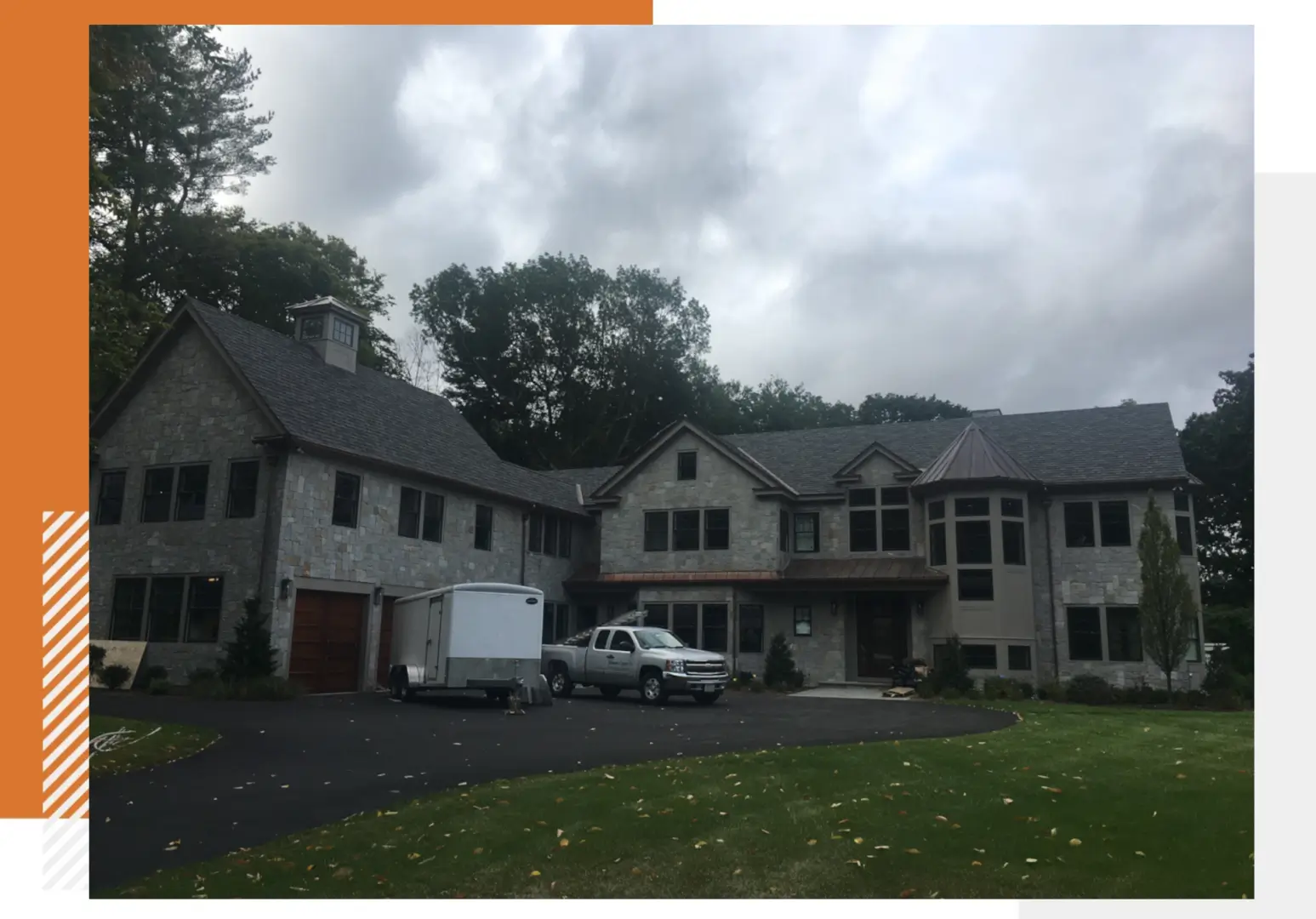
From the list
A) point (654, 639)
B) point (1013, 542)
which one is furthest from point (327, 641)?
point (1013, 542)

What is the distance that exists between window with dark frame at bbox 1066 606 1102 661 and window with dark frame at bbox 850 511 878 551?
548 centimetres

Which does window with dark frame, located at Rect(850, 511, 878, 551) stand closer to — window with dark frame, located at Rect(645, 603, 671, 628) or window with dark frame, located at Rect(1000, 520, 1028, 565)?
window with dark frame, located at Rect(1000, 520, 1028, 565)

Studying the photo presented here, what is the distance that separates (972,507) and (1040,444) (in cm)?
377

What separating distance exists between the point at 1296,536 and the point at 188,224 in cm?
3322

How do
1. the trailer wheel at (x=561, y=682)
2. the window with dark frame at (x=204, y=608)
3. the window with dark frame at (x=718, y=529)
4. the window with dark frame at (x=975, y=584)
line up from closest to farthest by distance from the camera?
the window with dark frame at (x=204, y=608)
the trailer wheel at (x=561, y=682)
the window with dark frame at (x=975, y=584)
the window with dark frame at (x=718, y=529)

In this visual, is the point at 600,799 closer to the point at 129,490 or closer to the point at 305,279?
the point at 129,490

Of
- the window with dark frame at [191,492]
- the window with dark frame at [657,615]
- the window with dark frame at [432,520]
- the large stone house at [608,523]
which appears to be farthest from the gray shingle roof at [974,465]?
the window with dark frame at [191,492]

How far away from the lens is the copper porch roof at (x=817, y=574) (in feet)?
89.3

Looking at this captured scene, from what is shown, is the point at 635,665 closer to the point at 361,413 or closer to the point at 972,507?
the point at 361,413

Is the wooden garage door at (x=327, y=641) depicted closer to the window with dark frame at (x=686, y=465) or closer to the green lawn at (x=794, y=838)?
the window with dark frame at (x=686, y=465)

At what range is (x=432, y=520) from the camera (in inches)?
1031

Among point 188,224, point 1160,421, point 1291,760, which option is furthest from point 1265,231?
point 188,224

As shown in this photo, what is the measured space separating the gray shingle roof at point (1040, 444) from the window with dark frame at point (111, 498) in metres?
17.4

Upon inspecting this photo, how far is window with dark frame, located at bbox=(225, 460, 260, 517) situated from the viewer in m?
22.1
